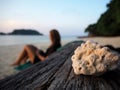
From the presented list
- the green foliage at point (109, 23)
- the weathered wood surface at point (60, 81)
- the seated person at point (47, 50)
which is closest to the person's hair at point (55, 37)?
the seated person at point (47, 50)

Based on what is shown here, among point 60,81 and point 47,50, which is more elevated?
point 60,81

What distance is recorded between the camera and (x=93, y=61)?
1572mm

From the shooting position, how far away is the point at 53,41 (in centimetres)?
612

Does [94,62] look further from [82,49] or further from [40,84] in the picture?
[40,84]

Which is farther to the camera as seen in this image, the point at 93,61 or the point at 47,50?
the point at 47,50

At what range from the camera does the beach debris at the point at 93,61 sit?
5.19 ft

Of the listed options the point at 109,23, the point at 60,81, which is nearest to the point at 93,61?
the point at 60,81

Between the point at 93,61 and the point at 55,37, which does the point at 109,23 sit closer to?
the point at 55,37

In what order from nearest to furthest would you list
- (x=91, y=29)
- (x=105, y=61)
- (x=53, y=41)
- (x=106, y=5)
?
(x=105, y=61) < (x=53, y=41) < (x=106, y=5) < (x=91, y=29)

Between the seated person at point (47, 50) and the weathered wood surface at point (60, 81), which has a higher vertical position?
the weathered wood surface at point (60, 81)

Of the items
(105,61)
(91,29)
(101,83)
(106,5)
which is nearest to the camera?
(101,83)

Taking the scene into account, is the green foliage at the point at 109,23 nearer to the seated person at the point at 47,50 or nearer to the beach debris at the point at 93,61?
the seated person at the point at 47,50

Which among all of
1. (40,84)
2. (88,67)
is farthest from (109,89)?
(40,84)

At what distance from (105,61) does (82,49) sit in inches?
7.9
